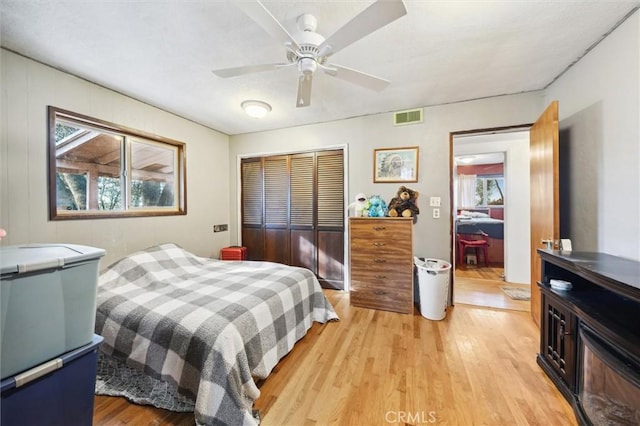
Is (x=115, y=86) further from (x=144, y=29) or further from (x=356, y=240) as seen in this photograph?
(x=356, y=240)

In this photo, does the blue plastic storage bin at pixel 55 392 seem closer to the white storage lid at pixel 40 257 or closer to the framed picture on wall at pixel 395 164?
the white storage lid at pixel 40 257

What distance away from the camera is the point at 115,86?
239 centimetres

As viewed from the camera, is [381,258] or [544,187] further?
[381,258]

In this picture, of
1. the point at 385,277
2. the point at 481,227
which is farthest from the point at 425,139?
the point at 481,227

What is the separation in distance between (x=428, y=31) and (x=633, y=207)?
5.69 ft

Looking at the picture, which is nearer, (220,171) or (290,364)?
(290,364)

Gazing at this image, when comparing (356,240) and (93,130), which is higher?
(93,130)

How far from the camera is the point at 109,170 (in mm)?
2561

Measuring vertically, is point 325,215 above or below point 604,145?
below

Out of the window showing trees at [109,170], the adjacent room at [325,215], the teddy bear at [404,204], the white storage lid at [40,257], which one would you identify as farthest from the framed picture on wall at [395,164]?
the white storage lid at [40,257]

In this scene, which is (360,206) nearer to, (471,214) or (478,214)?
(471,214)

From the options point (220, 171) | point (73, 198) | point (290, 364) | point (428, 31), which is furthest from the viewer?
point (220, 171)

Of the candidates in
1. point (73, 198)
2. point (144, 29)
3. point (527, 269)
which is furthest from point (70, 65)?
point (527, 269)

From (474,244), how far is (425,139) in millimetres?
2861
